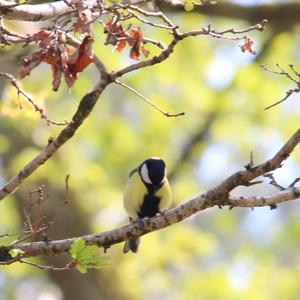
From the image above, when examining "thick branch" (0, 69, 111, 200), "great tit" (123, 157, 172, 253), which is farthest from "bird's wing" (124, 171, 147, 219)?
"thick branch" (0, 69, 111, 200)

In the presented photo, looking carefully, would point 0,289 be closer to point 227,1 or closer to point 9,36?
point 227,1

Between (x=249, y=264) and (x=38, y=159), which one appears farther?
(x=249, y=264)

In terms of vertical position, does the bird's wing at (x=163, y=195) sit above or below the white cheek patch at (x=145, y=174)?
below

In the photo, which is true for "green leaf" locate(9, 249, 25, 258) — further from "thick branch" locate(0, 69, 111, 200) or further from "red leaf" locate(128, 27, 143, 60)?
"red leaf" locate(128, 27, 143, 60)

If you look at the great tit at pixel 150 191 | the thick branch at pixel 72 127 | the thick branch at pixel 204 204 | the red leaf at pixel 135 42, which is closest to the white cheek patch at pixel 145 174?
the great tit at pixel 150 191

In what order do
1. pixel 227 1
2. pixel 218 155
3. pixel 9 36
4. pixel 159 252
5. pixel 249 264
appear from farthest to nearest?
pixel 218 155 → pixel 249 264 → pixel 159 252 → pixel 227 1 → pixel 9 36

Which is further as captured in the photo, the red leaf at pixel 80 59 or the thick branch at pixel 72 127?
the thick branch at pixel 72 127

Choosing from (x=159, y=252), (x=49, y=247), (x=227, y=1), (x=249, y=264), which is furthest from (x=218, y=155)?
(x=49, y=247)

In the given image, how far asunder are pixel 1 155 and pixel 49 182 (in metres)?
0.43

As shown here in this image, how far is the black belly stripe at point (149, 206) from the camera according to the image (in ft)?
11.2

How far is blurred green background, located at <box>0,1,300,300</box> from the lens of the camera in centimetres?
521

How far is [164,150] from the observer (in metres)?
5.77

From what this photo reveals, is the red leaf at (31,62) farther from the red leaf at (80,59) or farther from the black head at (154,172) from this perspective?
the black head at (154,172)

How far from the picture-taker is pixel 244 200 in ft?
6.71
